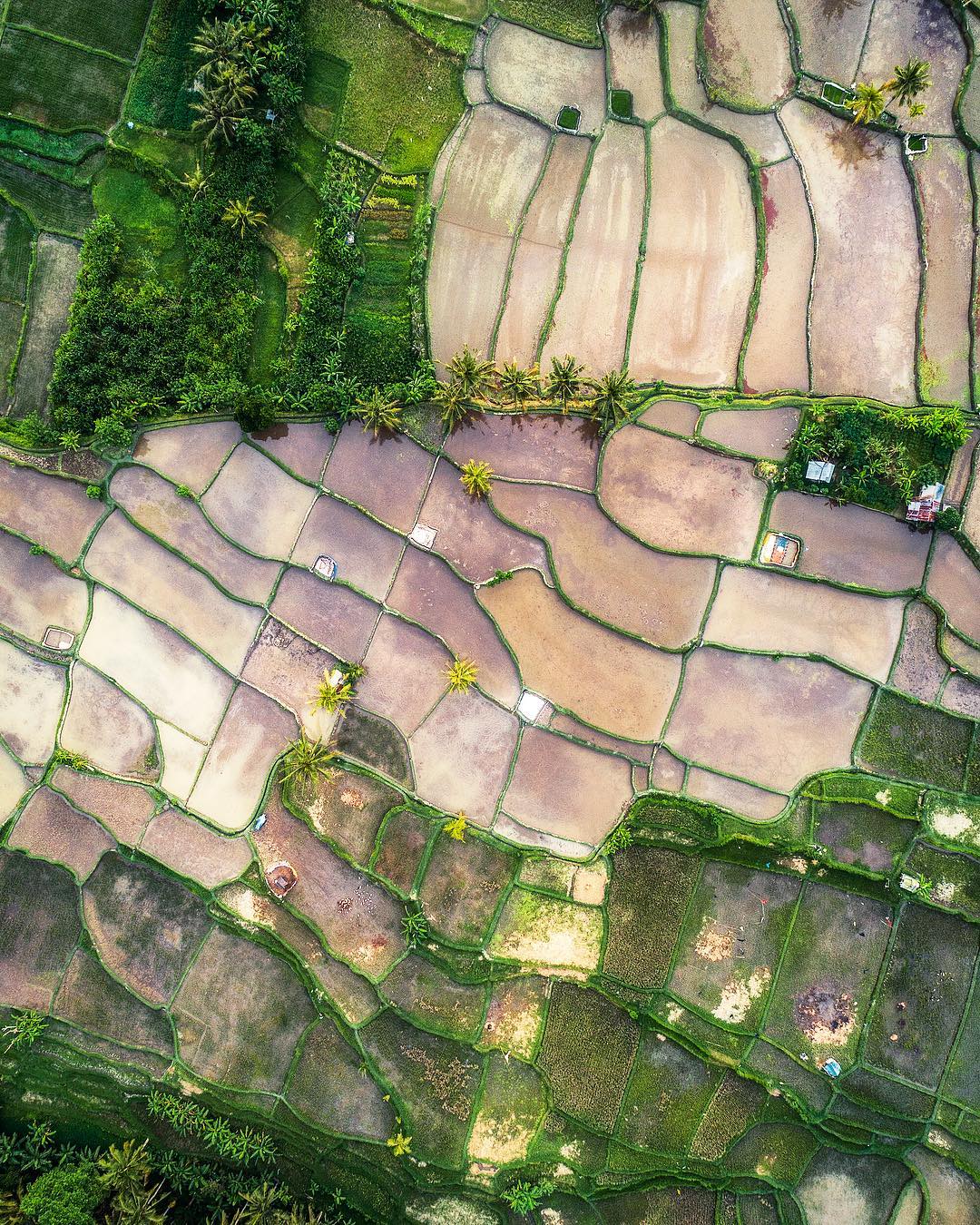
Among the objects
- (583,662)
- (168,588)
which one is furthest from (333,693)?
(583,662)

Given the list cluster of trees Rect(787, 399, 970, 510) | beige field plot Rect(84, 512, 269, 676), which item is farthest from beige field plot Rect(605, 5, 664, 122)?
beige field plot Rect(84, 512, 269, 676)

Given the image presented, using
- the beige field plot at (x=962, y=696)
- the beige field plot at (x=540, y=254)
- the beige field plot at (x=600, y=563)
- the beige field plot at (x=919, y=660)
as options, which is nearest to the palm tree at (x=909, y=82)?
the beige field plot at (x=540, y=254)

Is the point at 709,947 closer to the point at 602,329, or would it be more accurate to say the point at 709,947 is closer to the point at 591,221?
the point at 602,329

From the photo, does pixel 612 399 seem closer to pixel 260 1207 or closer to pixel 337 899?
pixel 337 899

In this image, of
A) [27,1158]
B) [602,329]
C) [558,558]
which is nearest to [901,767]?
[558,558]

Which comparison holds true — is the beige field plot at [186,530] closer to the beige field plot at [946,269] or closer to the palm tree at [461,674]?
the palm tree at [461,674]

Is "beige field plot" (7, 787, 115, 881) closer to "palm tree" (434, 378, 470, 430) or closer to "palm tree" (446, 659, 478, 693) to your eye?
"palm tree" (446, 659, 478, 693)
